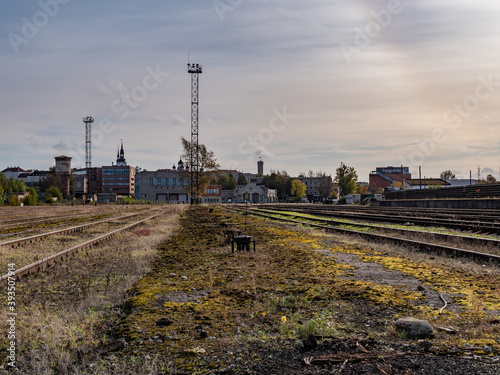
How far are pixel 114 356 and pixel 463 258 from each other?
906 cm

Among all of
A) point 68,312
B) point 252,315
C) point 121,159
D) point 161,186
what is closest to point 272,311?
point 252,315

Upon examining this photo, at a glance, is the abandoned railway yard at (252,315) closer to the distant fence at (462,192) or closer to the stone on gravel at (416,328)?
the stone on gravel at (416,328)

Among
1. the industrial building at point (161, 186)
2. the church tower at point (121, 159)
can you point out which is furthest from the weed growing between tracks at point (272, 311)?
the church tower at point (121, 159)

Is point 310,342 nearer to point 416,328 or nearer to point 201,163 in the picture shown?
point 416,328

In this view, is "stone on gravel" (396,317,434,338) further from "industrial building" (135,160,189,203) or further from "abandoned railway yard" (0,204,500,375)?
"industrial building" (135,160,189,203)

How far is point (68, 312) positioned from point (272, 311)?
8.39 ft

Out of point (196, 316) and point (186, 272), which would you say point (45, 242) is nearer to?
point (186, 272)

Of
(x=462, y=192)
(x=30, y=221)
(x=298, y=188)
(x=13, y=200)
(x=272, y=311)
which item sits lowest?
(x=30, y=221)

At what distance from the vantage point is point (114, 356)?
382cm

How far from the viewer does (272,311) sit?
17.5ft

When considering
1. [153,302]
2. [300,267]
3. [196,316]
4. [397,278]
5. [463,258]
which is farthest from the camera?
[463,258]

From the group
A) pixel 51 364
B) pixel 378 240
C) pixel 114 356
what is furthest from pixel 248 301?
pixel 378 240

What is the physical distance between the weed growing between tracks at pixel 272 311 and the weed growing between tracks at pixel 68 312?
0.31 metres

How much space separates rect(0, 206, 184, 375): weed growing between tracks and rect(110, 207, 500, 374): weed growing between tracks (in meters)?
0.31
